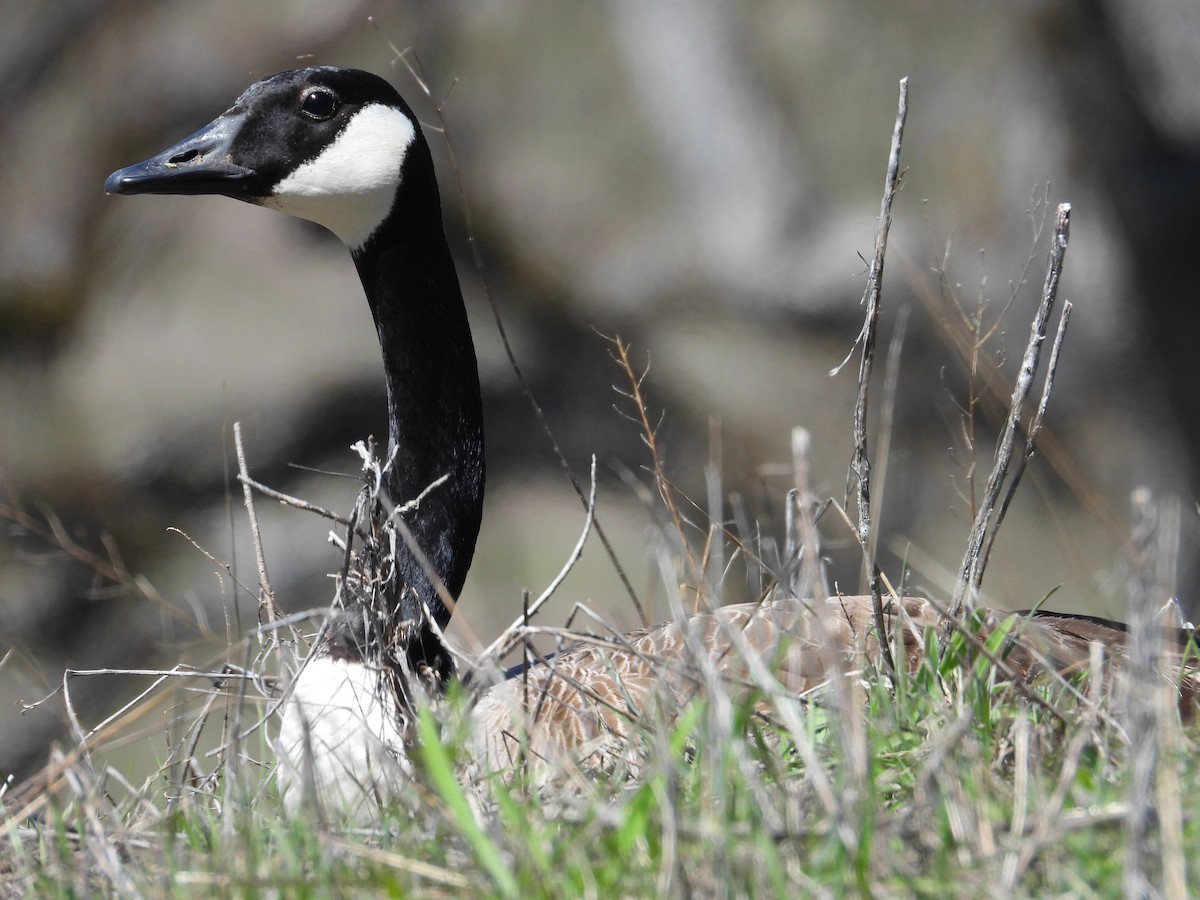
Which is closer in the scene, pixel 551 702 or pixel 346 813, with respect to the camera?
pixel 346 813

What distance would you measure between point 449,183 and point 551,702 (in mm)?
3815

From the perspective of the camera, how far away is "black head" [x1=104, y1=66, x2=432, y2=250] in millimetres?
2934

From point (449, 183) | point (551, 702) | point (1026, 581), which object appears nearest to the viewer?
point (551, 702)

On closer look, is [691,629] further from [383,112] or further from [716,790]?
[383,112]

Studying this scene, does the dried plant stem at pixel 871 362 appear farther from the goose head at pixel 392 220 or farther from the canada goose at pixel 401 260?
the goose head at pixel 392 220

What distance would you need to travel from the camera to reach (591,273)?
5.74 metres

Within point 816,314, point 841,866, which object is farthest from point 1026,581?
point 841,866

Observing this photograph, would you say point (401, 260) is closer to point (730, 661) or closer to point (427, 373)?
point (427, 373)

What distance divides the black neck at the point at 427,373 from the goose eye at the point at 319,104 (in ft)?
0.94

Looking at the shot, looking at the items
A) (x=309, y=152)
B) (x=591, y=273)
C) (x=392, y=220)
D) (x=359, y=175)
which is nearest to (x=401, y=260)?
(x=392, y=220)

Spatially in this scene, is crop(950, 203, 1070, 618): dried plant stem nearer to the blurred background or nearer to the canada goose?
the canada goose

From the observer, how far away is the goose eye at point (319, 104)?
9.87 ft

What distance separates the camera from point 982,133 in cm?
554

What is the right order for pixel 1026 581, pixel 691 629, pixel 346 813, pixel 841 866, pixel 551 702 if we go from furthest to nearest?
pixel 1026 581 < pixel 551 702 < pixel 346 813 < pixel 691 629 < pixel 841 866
